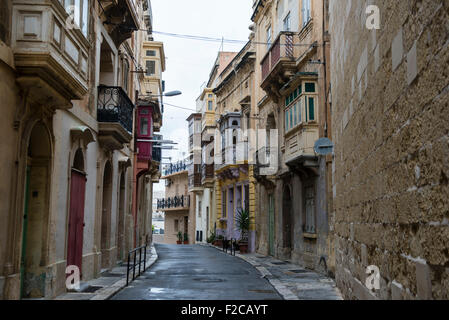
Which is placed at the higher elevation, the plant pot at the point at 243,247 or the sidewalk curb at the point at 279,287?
the plant pot at the point at 243,247

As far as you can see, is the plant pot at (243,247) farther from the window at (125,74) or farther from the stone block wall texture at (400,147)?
the stone block wall texture at (400,147)

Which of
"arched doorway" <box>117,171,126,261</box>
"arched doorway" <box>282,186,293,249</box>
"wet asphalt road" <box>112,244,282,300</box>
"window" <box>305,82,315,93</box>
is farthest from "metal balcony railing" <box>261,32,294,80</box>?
"wet asphalt road" <box>112,244,282,300</box>

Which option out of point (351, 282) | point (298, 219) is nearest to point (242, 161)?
point (298, 219)

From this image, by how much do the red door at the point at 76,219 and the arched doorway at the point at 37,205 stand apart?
1742 millimetres

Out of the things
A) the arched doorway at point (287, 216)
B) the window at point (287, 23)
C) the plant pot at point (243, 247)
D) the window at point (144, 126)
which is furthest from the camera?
the plant pot at point (243, 247)

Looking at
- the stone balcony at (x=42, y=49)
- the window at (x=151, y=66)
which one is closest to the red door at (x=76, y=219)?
the stone balcony at (x=42, y=49)

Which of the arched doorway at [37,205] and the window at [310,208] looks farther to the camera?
the window at [310,208]

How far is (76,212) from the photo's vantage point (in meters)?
12.7

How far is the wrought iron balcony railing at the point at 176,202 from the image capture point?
53.7 metres

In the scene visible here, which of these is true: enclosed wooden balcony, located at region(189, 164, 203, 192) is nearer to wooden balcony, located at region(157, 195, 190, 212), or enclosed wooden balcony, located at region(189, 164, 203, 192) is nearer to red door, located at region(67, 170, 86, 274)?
wooden balcony, located at region(157, 195, 190, 212)

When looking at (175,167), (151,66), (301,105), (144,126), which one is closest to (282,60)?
(301,105)

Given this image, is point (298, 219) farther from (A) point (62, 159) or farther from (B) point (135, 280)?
(A) point (62, 159)

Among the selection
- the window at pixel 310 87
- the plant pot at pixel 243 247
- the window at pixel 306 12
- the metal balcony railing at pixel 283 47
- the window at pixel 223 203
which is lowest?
the plant pot at pixel 243 247
